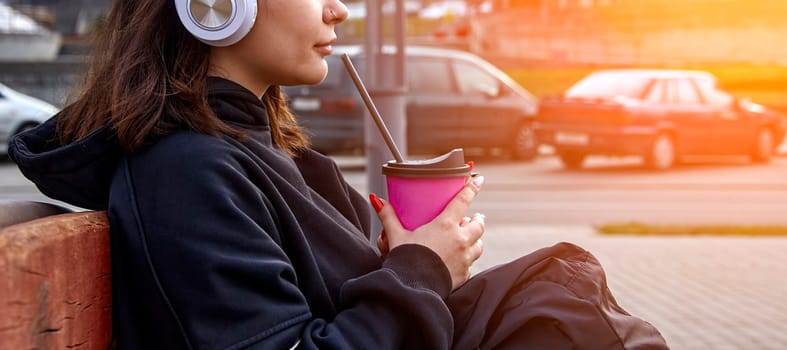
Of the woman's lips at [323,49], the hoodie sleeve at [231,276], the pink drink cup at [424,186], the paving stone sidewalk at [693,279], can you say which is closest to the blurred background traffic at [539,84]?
the woman's lips at [323,49]

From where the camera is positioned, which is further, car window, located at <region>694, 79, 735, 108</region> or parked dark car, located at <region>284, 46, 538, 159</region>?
car window, located at <region>694, 79, 735, 108</region>

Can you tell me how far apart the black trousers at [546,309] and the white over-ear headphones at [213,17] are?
0.58 meters

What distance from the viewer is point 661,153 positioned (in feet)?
51.6

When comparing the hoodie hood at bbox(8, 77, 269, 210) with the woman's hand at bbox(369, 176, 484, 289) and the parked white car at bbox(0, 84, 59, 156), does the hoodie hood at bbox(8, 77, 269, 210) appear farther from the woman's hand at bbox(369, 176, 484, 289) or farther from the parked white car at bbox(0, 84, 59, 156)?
the parked white car at bbox(0, 84, 59, 156)

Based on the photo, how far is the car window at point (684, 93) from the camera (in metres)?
16.2

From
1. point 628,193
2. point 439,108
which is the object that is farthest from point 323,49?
point 439,108

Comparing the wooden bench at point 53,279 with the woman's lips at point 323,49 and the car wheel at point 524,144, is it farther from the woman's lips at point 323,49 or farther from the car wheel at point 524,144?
the car wheel at point 524,144

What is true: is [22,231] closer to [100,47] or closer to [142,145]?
[142,145]

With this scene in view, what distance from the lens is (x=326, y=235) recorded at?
193 centimetres

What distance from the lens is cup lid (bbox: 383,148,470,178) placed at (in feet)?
6.27

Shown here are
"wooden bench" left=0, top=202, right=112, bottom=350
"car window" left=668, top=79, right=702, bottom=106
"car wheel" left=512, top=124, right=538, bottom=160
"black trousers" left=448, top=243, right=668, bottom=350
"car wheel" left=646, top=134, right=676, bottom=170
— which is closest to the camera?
"wooden bench" left=0, top=202, right=112, bottom=350

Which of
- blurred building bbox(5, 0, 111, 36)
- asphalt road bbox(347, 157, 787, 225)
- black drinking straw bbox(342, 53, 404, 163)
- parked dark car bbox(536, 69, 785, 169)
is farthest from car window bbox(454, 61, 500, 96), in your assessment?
blurred building bbox(5, 0, 111, 36)

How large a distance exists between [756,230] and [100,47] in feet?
25.3

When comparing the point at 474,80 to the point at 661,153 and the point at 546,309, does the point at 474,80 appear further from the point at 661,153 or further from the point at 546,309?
the point at 546,309
